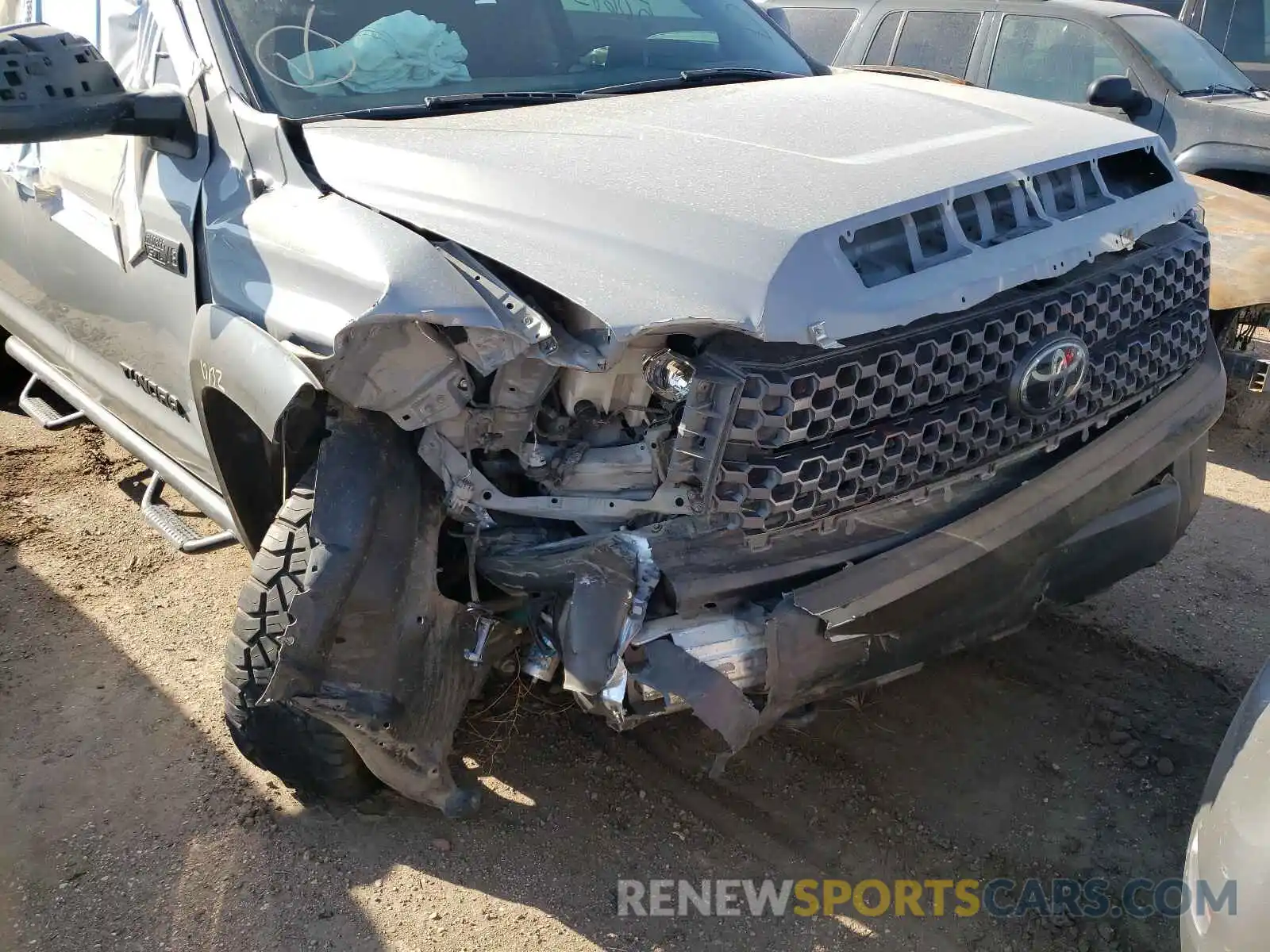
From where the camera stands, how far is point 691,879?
2.66 m

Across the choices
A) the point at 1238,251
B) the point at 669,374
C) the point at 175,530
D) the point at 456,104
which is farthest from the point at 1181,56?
the point at 175,530

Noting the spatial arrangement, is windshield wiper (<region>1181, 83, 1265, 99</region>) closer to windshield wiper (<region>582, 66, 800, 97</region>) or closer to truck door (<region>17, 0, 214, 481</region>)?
windshield wiper (<region>582, 66, 800, 97</region>)

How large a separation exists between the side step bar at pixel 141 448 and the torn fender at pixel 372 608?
817 millimetres

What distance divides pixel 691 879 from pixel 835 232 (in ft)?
5.12

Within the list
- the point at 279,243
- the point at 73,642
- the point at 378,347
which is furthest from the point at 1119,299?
the point at 73,642

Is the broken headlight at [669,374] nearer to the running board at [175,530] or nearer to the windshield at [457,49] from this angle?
the windshield at [457,49]

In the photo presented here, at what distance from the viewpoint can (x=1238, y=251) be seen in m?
4.90

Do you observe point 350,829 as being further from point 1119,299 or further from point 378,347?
point 1119,299

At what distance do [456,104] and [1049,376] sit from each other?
165 cm

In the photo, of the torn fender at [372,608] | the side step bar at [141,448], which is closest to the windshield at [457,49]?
the torn fender at [372,608]

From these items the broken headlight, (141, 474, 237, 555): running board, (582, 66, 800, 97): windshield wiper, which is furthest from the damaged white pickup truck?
(141, 474, 237, 555): running board

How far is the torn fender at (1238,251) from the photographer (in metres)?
4.75

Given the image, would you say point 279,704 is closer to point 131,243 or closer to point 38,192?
point 131,243

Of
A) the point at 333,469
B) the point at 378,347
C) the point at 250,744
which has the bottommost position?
the point at 250,744
